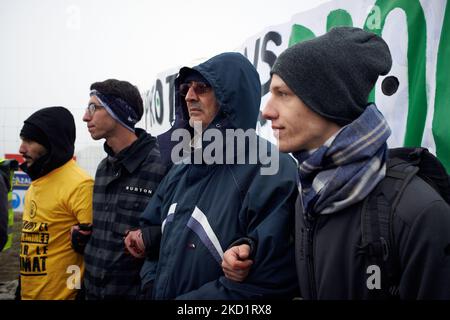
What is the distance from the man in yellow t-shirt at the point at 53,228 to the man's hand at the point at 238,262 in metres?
1.52

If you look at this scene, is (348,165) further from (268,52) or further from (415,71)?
(268,52)

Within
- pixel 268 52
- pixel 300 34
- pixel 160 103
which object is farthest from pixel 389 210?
pixel 160 103

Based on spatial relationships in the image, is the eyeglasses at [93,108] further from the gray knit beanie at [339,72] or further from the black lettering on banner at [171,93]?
the black lettering on banner at [171,93]

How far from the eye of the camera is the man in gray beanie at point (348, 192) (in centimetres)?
100

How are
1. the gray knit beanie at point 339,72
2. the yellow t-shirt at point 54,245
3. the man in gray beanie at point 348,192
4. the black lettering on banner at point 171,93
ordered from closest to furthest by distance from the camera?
the man in gray beanie at point 348,192 → the gray knit beanie at point 339,72 → the yellow t-shirt at point 54,245 → the black lettering on banner at point 171,93

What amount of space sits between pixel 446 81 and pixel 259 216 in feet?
4.10

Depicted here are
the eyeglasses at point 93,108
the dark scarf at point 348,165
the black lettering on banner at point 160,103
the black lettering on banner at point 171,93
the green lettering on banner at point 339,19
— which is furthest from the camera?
the black lettering on banner at point 160,103

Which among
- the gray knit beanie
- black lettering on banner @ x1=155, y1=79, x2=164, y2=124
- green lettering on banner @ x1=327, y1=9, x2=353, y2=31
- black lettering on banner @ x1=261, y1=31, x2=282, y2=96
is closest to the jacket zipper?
the gray knit beanie

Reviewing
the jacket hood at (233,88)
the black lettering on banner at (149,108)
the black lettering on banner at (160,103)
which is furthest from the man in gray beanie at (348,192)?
the black lettering on banner at (149,108)

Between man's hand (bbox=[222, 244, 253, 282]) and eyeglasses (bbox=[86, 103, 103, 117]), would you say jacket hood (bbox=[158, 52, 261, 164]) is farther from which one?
eyeglasses (bbox=[86, 103, 103, 117])

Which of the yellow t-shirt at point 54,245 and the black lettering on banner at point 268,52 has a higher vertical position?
the black lettering on banner at point 268,52

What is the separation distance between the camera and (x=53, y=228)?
8.32 feet

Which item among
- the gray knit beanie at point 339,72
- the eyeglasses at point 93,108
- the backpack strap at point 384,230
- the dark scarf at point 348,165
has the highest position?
the gray knit beanie at point 339,72
